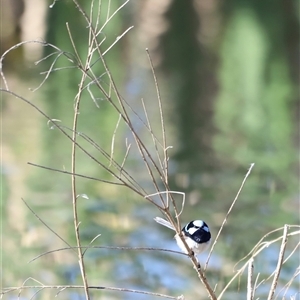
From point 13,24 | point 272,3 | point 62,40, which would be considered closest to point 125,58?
point 62,40

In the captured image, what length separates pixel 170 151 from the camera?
8766 millimetres

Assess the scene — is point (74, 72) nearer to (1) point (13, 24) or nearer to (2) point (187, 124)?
(1) point (13, 24)

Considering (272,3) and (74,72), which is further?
(272,3)

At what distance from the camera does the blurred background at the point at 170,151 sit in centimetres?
584

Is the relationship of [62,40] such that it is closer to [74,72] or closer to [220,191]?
[74,72]

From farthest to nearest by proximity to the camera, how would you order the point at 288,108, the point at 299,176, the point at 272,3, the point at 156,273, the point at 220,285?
1. the point at 272,3
2. the point at 288,108
3. the point at 299,176
4. the point at 156,273
5. the point at 220,285

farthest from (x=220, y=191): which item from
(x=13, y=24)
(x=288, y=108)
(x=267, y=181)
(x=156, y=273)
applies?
(x=13, y=24)

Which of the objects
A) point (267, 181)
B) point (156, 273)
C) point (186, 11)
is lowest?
point (156, 273)

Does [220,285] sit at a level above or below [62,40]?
below

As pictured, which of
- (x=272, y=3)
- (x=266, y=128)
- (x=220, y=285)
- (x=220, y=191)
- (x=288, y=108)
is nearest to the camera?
(x=220, y=285)

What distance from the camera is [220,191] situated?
7.51 metres

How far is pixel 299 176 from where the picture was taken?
803 centimetres

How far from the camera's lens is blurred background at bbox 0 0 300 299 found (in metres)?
5.84

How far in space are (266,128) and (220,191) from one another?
259 centimetres
